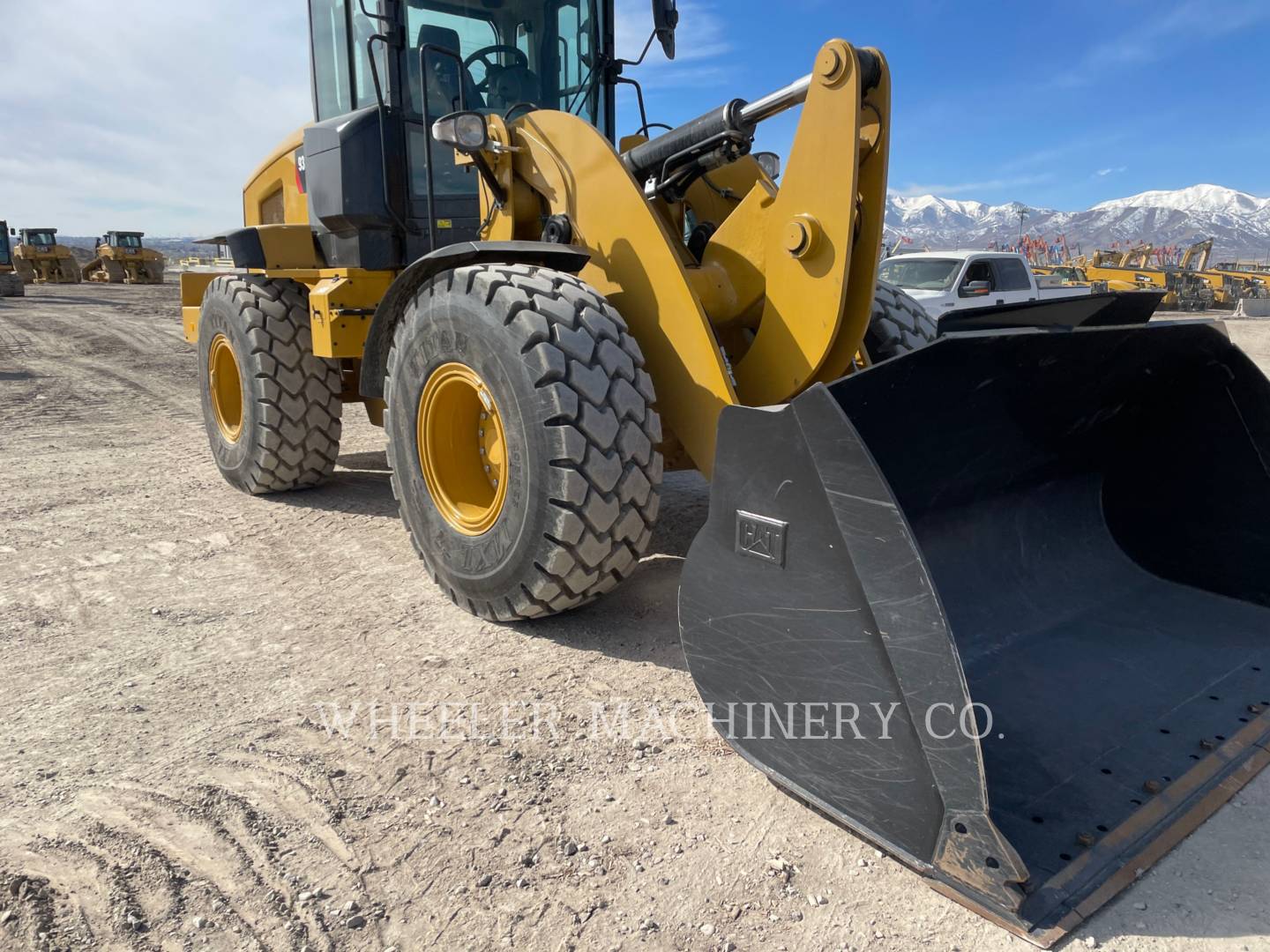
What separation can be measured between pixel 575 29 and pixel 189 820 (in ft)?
13.7

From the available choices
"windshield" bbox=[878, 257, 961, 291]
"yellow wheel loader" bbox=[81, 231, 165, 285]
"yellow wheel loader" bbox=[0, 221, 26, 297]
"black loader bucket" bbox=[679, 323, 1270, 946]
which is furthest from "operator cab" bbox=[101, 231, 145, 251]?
"black loader bucket" bbox=[679, 323, 1270, 946]

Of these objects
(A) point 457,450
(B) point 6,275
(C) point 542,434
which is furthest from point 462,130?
(B) point 6,275

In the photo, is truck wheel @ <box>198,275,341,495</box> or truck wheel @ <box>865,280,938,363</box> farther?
truck wheel @ <box>198,275,341,495</box>

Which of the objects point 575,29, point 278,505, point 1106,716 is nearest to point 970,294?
point 575,29

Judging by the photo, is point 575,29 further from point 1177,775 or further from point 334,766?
point 1177,775

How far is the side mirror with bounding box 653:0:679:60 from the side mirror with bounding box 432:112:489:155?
A: 1212mm

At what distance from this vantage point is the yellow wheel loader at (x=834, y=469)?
1.96 meters

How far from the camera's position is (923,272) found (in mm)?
13281

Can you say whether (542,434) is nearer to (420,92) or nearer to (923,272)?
(420,92)

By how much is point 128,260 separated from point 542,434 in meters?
44.5

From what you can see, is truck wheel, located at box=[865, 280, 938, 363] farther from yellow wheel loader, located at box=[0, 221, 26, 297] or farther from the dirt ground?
yellow wheel loader, located at box=[0, 221, 26, 297]

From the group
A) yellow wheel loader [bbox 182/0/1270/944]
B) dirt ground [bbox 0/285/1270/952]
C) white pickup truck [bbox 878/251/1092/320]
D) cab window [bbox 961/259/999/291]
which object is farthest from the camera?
cab window [bbox 961/259/999/291]

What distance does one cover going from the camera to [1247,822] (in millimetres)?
2133

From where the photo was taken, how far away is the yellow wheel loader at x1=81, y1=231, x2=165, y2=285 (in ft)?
130
